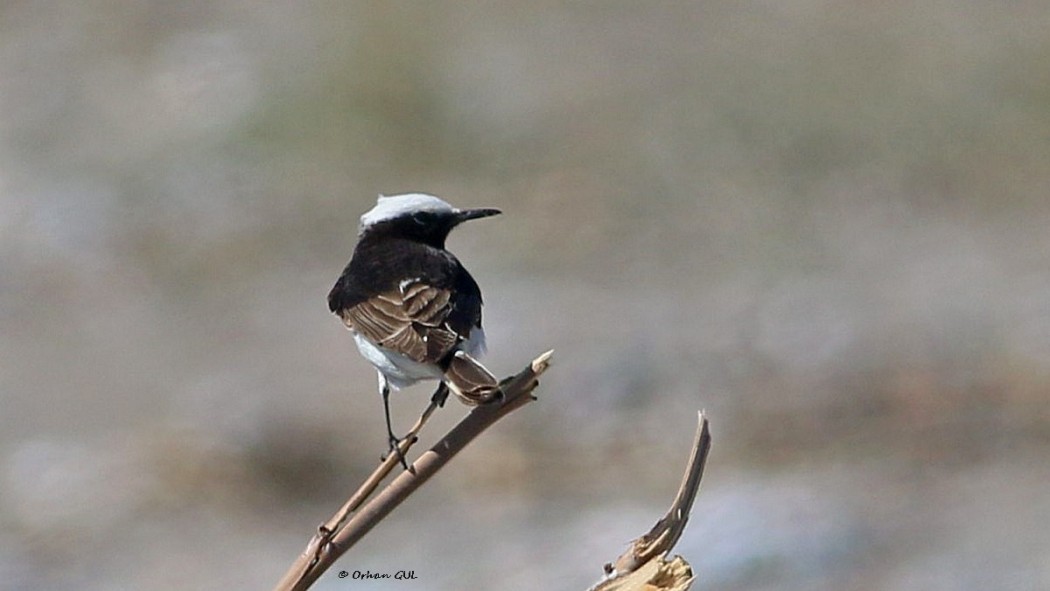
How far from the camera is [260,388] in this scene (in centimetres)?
1499

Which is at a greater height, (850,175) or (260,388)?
(850,175)

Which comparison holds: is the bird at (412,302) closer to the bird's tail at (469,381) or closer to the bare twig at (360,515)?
the bird's tail at (469,381)

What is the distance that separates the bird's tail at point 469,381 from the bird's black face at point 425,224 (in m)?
1.33

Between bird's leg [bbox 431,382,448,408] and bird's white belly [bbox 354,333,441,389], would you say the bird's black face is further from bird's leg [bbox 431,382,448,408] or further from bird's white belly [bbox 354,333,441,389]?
bird's leg [bbox 431,382,448,408]

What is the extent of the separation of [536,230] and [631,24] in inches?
170

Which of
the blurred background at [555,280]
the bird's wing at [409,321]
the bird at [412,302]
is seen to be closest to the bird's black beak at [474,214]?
the bird at [412,302]

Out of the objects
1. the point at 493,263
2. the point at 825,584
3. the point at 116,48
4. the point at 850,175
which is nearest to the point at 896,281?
the point at 850,175

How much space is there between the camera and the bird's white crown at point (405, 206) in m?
6.03

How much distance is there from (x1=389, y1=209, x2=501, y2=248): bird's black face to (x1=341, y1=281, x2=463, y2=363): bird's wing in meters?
0.61

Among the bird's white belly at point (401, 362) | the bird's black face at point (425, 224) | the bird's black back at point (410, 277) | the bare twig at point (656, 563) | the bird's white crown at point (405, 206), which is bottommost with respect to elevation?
the bare twig at point (656, 563)

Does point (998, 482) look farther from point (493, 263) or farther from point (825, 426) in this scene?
point (493, 263)

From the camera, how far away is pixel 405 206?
6.05m

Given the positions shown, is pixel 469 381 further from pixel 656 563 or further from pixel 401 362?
pixel 656 563

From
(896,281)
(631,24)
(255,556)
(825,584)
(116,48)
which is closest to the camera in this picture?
(825,584)
